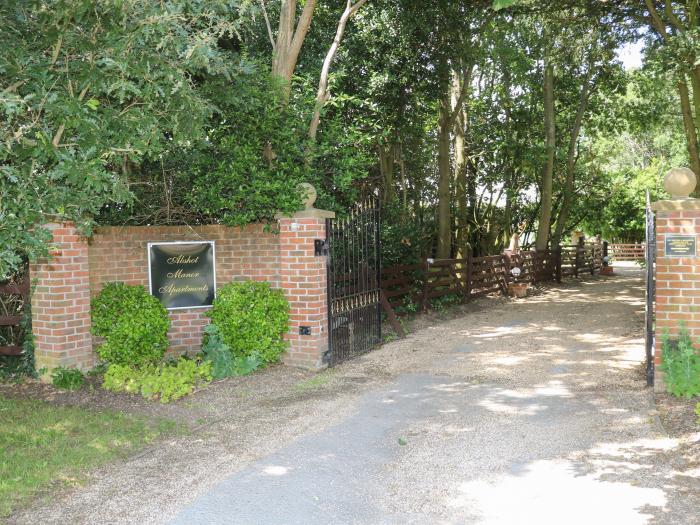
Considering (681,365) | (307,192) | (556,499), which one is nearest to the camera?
(556,499)

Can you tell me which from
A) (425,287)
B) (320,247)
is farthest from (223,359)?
(425,287)

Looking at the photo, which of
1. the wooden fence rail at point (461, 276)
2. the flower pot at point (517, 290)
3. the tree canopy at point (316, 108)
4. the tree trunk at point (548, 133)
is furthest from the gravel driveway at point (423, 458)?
the tree trunk at point (548, 133)

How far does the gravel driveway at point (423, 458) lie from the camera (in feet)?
12.9

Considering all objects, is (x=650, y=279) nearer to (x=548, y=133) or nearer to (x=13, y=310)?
(x=13, y=310)

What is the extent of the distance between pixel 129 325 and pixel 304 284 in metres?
2.15

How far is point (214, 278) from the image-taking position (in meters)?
8.60

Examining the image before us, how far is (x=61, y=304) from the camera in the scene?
723 cm

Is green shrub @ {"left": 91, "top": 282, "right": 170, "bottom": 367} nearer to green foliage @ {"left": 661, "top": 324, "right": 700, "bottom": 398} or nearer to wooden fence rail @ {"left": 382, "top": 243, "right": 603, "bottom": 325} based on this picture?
wooden fence rail @ {"left": 382, "top": 243, "right": 603, "bottom": 325}

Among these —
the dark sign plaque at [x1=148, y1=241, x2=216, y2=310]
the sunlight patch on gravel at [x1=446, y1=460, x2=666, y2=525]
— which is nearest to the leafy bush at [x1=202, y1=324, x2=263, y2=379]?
the dark sign plaque at [x1=148, y1=241, x2=216, y2=310]

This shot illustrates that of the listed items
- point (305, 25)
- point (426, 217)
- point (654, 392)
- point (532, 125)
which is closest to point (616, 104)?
point (532, 125)

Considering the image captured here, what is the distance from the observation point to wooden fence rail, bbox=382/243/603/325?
41.7 feet

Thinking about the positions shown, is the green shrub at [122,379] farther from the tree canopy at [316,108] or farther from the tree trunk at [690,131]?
the tree trunk at [690,131]

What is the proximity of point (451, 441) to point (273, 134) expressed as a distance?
4641mm

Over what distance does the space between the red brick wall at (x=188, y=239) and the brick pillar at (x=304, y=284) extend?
1.19ft
